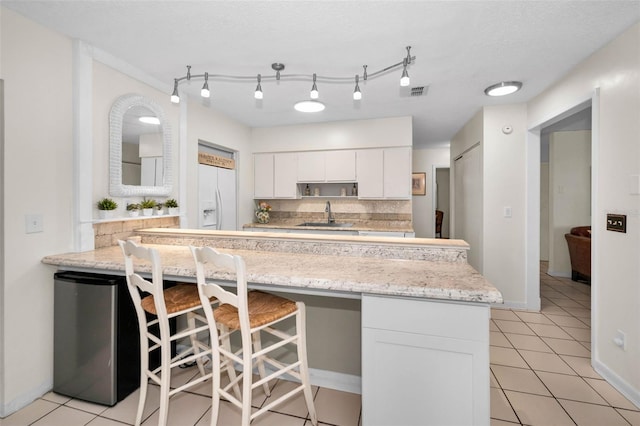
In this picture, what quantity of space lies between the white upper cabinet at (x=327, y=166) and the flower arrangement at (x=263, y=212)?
72 cm

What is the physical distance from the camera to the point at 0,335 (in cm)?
186

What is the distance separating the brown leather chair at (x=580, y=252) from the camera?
14.2 feet

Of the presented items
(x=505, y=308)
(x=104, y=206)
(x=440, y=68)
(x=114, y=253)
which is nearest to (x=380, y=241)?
(x=440, y=68)

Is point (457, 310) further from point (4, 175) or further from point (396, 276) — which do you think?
point (4, 175)

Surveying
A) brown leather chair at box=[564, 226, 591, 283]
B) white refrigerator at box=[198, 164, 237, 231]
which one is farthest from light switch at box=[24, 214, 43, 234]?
brown leather chair at box=[564, 226, 591, 283]

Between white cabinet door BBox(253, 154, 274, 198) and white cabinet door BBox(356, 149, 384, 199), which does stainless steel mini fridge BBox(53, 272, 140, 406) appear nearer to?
white cabinet door BBox(253, 154, 274, 198)

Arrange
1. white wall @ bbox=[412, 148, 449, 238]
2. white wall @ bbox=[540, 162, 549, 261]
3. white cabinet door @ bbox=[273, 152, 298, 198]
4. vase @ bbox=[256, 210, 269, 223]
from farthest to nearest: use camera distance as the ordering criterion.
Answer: white wall @ bbox=[412, 148, 449, 238] → white wall @ bbox=[540, 162, 549, 261] → vase @ bbox=[256, 210, 269, 223] → white cabinet door @ bbox=[273, 152, 298, 198]

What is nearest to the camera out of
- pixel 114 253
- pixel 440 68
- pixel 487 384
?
pixel 487 384

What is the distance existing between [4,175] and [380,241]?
2356 millimetres

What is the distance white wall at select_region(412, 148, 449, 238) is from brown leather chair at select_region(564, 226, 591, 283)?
2500mm

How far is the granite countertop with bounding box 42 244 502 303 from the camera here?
4.42 ft

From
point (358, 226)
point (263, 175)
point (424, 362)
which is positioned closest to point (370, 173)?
point (358, 226)

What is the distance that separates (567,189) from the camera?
5004 millimetres

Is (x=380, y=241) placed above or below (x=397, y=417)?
above
